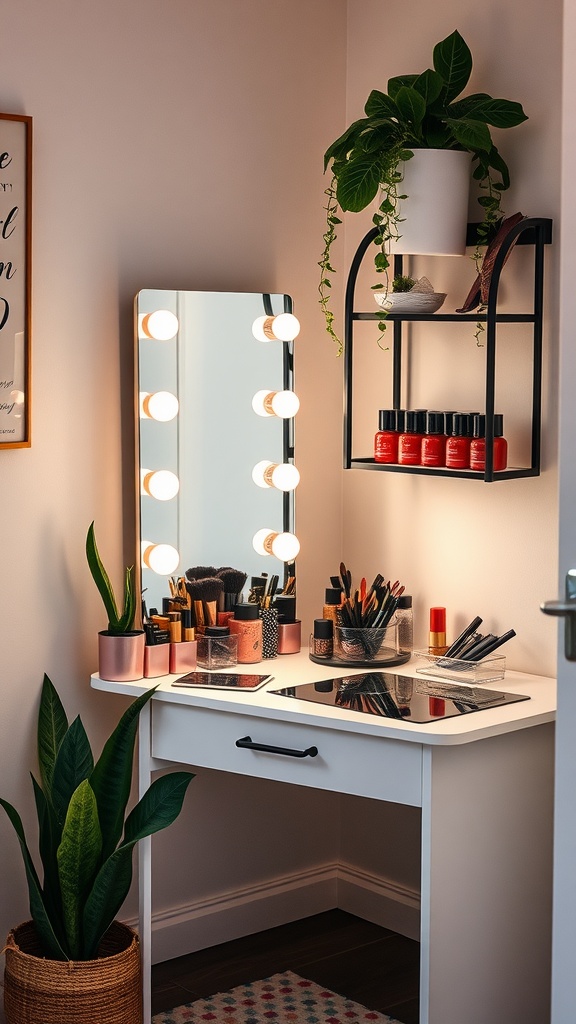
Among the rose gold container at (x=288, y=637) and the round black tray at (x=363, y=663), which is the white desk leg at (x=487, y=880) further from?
the rose gold container at (x=288, y=637)

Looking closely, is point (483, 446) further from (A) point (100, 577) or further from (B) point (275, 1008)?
(B) point (275, 1008)

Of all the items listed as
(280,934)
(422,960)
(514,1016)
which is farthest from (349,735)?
(280,934)

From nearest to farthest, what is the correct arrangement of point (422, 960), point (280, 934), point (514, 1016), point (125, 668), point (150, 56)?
point (422, 960)
point (514, 1016)
point (125, 668)
point (150, 56)
point (280, 934)

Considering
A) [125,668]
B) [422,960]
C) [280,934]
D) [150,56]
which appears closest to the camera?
[422,960]

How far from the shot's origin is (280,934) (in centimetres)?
289

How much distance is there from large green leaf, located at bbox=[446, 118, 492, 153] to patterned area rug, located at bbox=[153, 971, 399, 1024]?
1786 mm

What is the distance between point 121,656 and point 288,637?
441 millimetres

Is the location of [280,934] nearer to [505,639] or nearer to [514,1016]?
[514,1016]

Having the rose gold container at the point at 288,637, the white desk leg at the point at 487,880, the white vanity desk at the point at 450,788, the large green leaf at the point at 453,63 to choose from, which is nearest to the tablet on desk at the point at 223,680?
the white vanity desk at the point at 450,788

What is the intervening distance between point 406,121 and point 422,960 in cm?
161

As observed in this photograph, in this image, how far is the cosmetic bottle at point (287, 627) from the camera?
105 inches

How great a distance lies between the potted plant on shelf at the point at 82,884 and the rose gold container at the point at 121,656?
122 millimetres

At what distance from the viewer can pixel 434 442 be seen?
2.47m

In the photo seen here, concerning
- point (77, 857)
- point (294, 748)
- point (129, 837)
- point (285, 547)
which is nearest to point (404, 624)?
point (285, 547)
